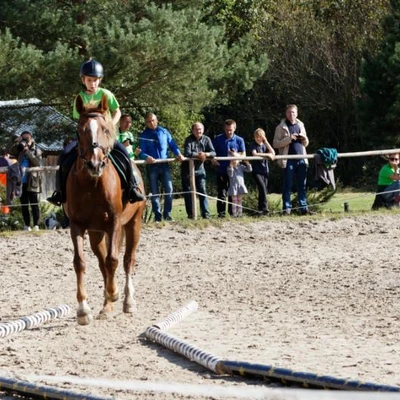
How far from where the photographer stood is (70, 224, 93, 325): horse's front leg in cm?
1051

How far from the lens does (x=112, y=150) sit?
11.2 meters

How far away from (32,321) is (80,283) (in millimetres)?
599

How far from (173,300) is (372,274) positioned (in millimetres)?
2885

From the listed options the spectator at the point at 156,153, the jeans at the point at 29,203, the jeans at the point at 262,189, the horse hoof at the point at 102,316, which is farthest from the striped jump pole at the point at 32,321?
the jeans at the point at 262,189

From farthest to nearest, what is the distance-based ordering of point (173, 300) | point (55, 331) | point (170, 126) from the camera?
point (170, 126), point (173, 300), point (55, 331)

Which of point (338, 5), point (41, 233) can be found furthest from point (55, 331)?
point (338, 5)

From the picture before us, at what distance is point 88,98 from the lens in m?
11.0

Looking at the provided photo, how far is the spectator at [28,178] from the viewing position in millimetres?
18594

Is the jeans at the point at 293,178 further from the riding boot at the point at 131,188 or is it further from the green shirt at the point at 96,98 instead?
the green shirt at the point at 96,98

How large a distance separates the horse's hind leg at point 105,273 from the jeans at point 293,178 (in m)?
8.98

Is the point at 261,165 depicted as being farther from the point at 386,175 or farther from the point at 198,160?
the point at 386,175

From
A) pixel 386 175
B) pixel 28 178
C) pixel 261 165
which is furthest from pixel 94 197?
pixel 386 175

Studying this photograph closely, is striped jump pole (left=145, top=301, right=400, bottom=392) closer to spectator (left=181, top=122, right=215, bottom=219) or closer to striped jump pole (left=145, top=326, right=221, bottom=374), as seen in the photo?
striped jump pole (left=145, top=326, right=221, bottom=374)

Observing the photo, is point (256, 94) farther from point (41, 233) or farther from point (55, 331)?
point (55, 331)
